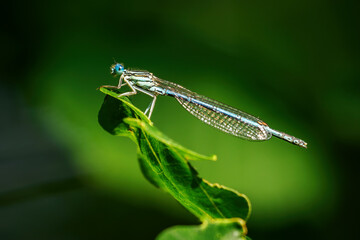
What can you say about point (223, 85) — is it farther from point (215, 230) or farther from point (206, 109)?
point (215, 230)

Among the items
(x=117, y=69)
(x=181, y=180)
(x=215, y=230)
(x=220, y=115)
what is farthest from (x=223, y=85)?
(x=215, y=230)

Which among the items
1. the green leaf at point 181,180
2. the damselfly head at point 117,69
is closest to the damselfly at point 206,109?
the damselfly head at point 117,69

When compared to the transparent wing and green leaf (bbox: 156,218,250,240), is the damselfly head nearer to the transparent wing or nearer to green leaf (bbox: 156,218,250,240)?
the transparent wing

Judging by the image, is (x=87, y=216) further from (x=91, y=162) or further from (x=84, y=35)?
(x=84, y=35)

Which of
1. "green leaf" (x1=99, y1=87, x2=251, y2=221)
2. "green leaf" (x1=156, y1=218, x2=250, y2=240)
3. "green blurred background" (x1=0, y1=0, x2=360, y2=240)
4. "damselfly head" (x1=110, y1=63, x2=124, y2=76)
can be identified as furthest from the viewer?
"green blurred background" (x1=0, y1=0, x2=360, y2=240)

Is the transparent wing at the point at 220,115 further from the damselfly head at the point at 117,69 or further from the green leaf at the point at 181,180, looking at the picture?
the green leaf at the point at 181,180

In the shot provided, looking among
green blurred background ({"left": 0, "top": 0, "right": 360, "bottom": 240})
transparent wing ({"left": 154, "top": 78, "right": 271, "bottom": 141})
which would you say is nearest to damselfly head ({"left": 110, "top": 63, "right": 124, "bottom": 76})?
transparent wing ({"left": 154, "top": 78, "right": 271, "bottom": 141})
